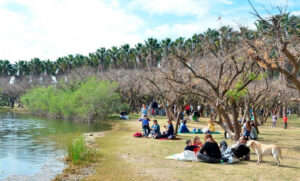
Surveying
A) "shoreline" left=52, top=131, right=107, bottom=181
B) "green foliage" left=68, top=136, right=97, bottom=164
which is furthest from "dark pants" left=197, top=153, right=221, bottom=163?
"green foliage" left=68, top=136, right=97, bottom=164

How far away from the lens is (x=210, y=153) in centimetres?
1194

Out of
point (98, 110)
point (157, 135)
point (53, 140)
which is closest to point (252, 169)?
point (157, 135)

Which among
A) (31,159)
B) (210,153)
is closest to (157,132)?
(31,159)

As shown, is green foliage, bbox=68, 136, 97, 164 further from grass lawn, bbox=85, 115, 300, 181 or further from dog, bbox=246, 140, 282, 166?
dog, bbox=246, 140, 282, 166

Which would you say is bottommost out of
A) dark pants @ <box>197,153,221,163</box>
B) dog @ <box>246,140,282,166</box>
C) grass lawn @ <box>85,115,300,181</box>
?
grass lawn @ <box>85,115,300,181</box>

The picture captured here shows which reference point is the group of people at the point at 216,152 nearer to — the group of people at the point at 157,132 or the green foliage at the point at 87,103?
the group of people at the point at 157,132

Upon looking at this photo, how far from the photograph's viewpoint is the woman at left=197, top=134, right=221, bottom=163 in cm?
1184

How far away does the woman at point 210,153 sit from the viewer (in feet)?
38.9

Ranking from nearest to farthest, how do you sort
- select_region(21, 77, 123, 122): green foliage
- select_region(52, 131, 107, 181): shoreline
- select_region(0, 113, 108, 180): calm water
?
1. select_region(52, 131, 107, 181): shoreline
2. select_region(0, 113, 108, 180): calm water
3. select_region(21, 77, 123, 122): green foliage

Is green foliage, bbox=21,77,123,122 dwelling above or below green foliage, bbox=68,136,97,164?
above

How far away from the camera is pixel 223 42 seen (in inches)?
781

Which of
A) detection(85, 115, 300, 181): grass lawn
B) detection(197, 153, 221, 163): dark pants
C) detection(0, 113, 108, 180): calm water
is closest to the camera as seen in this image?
detection(85, 115, 300, 181): grass lawn

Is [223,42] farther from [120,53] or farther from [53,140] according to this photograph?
[120,53]

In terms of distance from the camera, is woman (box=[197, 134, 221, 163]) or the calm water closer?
the calm water
